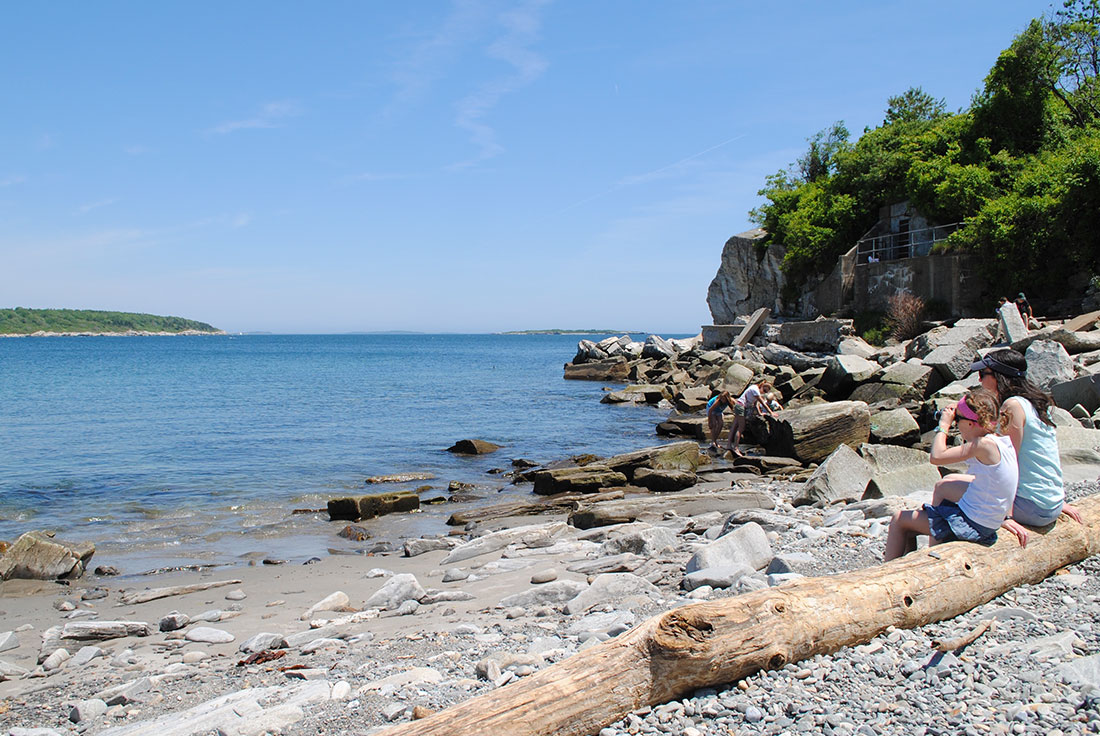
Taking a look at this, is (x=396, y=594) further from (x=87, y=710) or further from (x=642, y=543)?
(x=87, y=710)

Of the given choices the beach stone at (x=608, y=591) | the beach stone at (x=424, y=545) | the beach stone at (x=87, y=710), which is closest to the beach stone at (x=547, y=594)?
the beach stone at (x=608, y=591)

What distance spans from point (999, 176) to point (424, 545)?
29.8 meters

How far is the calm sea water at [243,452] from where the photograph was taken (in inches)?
478

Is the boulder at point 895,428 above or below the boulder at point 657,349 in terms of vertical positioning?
below

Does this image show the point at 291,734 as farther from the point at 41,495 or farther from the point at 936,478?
the point at 41,495

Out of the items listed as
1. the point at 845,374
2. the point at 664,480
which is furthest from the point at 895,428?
the point at 845,374

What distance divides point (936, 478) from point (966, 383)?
380 inches

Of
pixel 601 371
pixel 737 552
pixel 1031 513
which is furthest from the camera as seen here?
pixel 601 371

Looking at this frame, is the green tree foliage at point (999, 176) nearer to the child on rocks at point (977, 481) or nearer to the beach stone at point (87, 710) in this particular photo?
the child on rocks at point (977, 481)

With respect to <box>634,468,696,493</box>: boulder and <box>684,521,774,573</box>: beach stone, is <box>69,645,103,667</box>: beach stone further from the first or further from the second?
<box>634,468,696,493</box>: boulder

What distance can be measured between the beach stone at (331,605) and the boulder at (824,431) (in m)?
10.4

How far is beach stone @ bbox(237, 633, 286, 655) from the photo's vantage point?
6.23m

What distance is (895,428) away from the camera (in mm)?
15422

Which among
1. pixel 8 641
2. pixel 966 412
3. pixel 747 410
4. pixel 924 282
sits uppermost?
pixel 924 282
